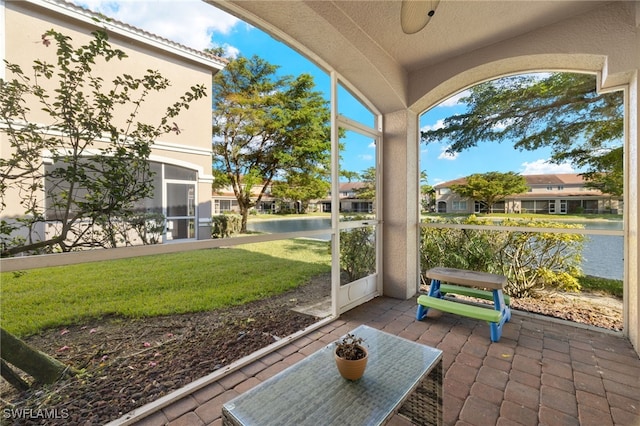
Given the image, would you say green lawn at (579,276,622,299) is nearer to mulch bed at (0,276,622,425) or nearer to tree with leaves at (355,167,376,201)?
mulch bed at (0,276,622,425)

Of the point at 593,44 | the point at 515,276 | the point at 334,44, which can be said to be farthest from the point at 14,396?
the point at 593,44

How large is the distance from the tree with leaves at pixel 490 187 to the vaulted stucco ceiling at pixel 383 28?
5.10 ft

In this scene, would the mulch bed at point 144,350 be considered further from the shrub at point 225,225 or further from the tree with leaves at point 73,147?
the shrub at point 225,225

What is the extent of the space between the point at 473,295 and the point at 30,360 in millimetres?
3831

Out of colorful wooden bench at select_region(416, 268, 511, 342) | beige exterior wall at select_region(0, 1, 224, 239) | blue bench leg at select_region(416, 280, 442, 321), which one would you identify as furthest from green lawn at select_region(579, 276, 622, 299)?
beige exterior wall at select_region(0, 1, 224, 239)

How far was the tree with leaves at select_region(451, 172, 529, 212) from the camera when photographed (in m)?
3.48

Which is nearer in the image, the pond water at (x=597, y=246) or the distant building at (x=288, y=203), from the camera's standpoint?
the distant building at (x=288, y=203)

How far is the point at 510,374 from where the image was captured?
2.13 metres

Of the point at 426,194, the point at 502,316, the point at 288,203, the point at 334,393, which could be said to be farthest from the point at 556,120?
the point at 334,393

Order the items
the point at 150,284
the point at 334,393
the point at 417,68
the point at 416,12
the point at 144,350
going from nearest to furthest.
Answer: the point at 334,393 → the point at 416,12 → the point at 144,350 → the point at 150,284 → the point at 417,68

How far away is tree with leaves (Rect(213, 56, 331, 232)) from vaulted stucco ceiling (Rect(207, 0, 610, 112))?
0.40 m

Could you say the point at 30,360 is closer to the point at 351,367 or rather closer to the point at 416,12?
the point at 351,367

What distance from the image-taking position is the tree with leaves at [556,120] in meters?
2.93

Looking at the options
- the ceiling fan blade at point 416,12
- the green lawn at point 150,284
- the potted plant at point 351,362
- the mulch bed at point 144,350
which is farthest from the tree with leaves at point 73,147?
the ceiling fan blade at point 416,12
